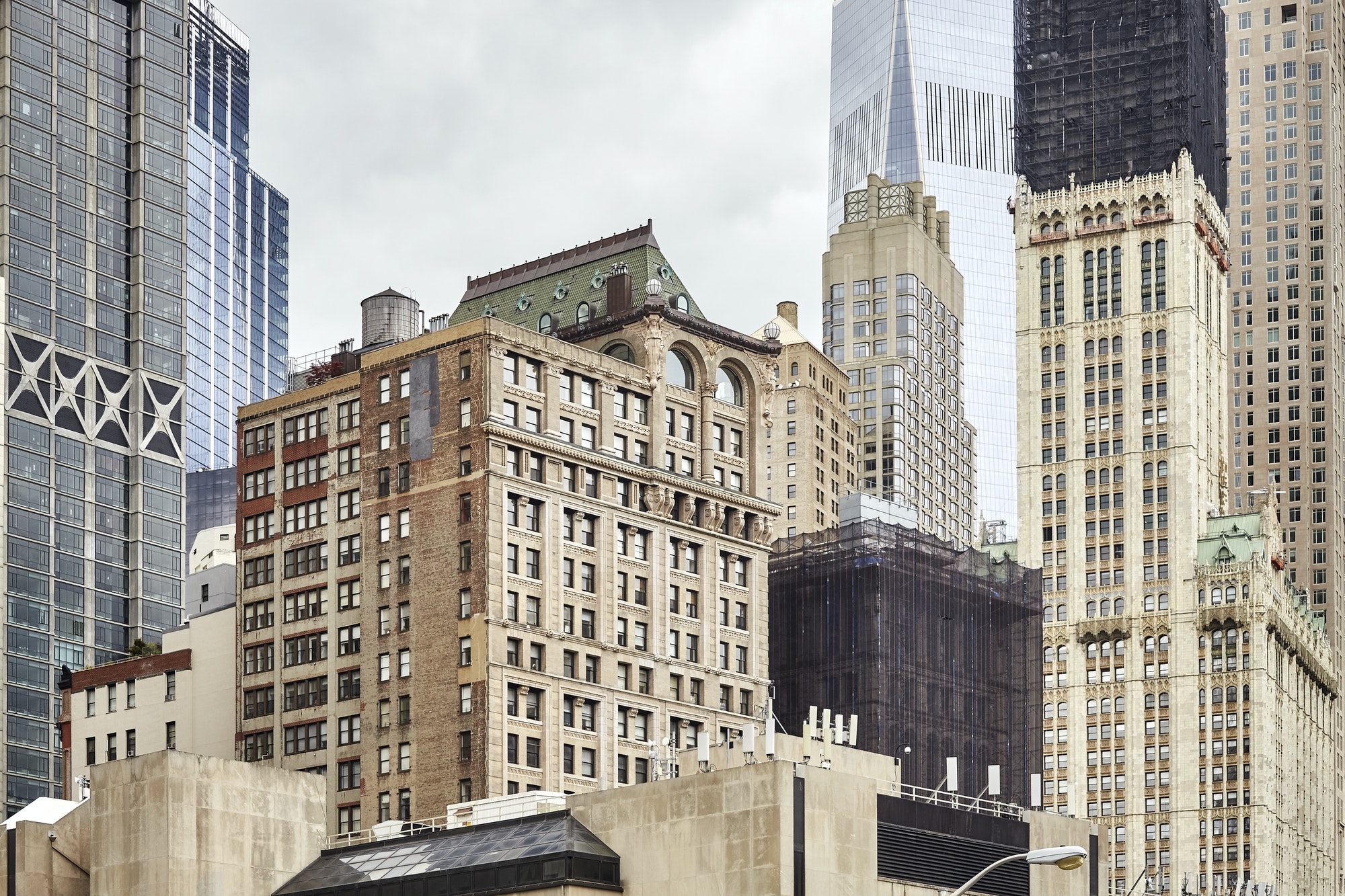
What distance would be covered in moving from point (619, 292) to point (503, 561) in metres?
27.5

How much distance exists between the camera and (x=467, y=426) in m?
161

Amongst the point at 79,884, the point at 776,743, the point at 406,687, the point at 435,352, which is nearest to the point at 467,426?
the point at 435,352

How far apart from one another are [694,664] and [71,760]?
48.9 m

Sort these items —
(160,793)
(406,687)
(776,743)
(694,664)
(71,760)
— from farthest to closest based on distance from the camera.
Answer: (71,760), (694,664), (406,687), (776,743), (160,793)

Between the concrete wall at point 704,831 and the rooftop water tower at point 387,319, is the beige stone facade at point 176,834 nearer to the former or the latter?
the concrete wall at point 704,831

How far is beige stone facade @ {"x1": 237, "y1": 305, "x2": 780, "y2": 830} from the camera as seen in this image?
158 metres

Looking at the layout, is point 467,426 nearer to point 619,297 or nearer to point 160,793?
point 619,297

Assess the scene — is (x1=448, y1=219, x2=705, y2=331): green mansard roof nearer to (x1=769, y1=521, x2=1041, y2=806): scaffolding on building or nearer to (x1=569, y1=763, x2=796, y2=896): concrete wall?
(x1=769, y1=521, x2=1041, y2=806): scaffolding on building

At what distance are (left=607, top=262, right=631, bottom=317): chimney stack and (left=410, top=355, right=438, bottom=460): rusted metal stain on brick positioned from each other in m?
17.1

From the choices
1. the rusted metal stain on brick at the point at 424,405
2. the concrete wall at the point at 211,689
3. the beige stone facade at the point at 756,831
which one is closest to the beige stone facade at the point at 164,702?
the concrete wall at the point at 211,689

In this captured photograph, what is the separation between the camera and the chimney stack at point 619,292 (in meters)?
177

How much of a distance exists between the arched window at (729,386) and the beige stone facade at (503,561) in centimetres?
16

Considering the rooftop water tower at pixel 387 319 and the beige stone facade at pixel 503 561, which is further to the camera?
the rooftop water tower at pixel 387 319

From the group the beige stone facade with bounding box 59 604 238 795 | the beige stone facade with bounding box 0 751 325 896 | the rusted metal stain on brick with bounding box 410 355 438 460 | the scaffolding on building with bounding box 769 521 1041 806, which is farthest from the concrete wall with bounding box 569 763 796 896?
the scaffolding on building with bounding box 769 521 1041 806
